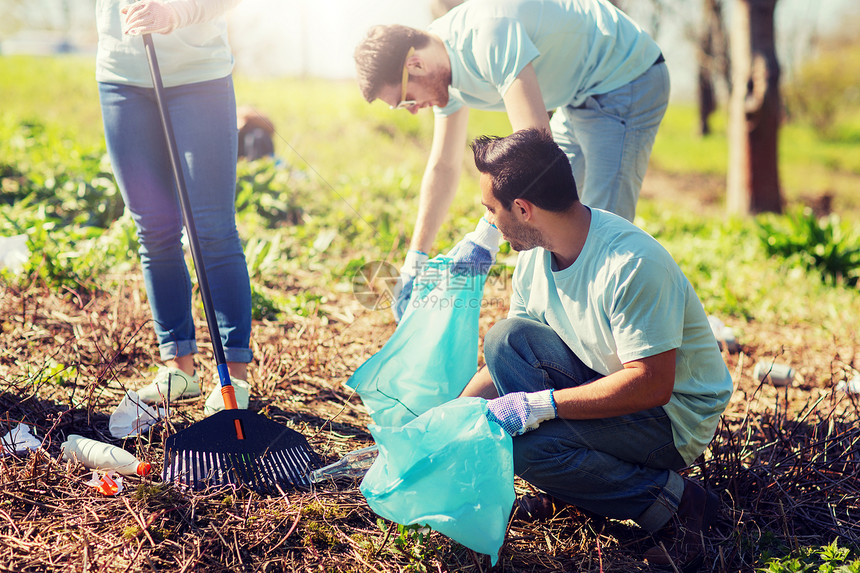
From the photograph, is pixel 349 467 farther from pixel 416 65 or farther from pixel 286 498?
pixel 416 65

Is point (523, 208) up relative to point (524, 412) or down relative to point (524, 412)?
up

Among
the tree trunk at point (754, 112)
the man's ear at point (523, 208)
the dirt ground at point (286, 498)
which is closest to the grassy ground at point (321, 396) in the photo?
the dirt ground at point (286, 498)

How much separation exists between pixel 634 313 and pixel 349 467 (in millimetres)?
986

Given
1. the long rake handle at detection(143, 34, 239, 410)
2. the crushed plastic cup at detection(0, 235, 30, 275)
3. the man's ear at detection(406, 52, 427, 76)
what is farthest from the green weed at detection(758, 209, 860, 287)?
the crushed plastic cup at detection(0, 235, 30, 275)

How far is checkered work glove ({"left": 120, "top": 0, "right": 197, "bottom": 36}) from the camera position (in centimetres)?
204

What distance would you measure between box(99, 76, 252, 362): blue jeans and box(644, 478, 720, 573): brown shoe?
4.75 feet

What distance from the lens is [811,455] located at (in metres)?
2.22

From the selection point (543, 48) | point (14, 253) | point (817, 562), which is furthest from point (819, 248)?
point (14, 253)

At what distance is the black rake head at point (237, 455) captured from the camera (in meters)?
1.91

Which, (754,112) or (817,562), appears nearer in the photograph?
(817,562)

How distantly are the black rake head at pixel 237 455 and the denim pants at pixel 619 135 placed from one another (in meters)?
1.39

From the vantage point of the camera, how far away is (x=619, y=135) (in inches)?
99.9

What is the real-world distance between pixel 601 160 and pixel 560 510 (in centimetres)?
128

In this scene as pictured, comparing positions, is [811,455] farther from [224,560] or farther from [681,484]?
[224,560]
